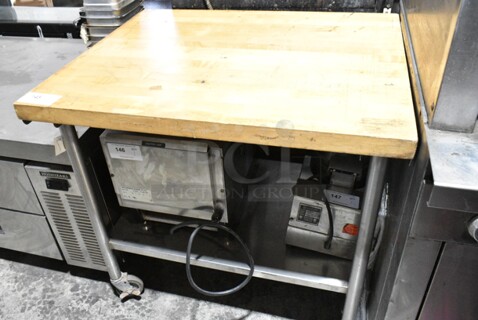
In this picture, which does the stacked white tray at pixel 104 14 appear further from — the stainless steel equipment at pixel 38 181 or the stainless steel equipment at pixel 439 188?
the stainless steel equipment at pixel 439 188

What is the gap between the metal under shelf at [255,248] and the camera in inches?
42.5

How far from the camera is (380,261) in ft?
3.34

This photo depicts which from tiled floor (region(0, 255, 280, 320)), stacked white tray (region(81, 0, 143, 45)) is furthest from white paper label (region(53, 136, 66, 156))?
tiled floor (region(0, 255, 280, 320))

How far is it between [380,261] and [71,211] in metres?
0.95

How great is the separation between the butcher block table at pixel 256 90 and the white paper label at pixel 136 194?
0.09 meters

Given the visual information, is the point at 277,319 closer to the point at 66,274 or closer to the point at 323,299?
the point at 323,299

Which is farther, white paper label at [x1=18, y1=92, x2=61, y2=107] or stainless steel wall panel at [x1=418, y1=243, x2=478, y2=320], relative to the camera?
white paper label at [x1=18, y1=92, x2=61, y2=107]

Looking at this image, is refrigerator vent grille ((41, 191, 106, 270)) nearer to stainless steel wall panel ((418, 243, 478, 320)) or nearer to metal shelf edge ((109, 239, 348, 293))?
metal shelf edge ((109, 239, 348, 293))

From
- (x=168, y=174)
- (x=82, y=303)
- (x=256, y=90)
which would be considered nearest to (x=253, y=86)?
(x=256, y=90)

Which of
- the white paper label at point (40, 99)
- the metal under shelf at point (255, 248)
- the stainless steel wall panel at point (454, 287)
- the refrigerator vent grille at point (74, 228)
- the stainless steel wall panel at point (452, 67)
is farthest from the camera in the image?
the refrigerator vent grille at point (74, 228)

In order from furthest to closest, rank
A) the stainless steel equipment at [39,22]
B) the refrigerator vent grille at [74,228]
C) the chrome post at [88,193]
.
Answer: the stainless steel equipment at [39,22], the refrigerator vent grille at [74,228], the chrome post at [88,193]

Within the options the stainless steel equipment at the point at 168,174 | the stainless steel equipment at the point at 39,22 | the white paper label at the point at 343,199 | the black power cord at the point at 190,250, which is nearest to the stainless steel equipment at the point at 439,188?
the white paper label at the point at 343,199

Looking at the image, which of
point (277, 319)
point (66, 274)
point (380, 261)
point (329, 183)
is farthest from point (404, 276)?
point (66, 274)

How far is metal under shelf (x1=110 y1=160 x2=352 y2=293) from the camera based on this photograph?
1080 mm
